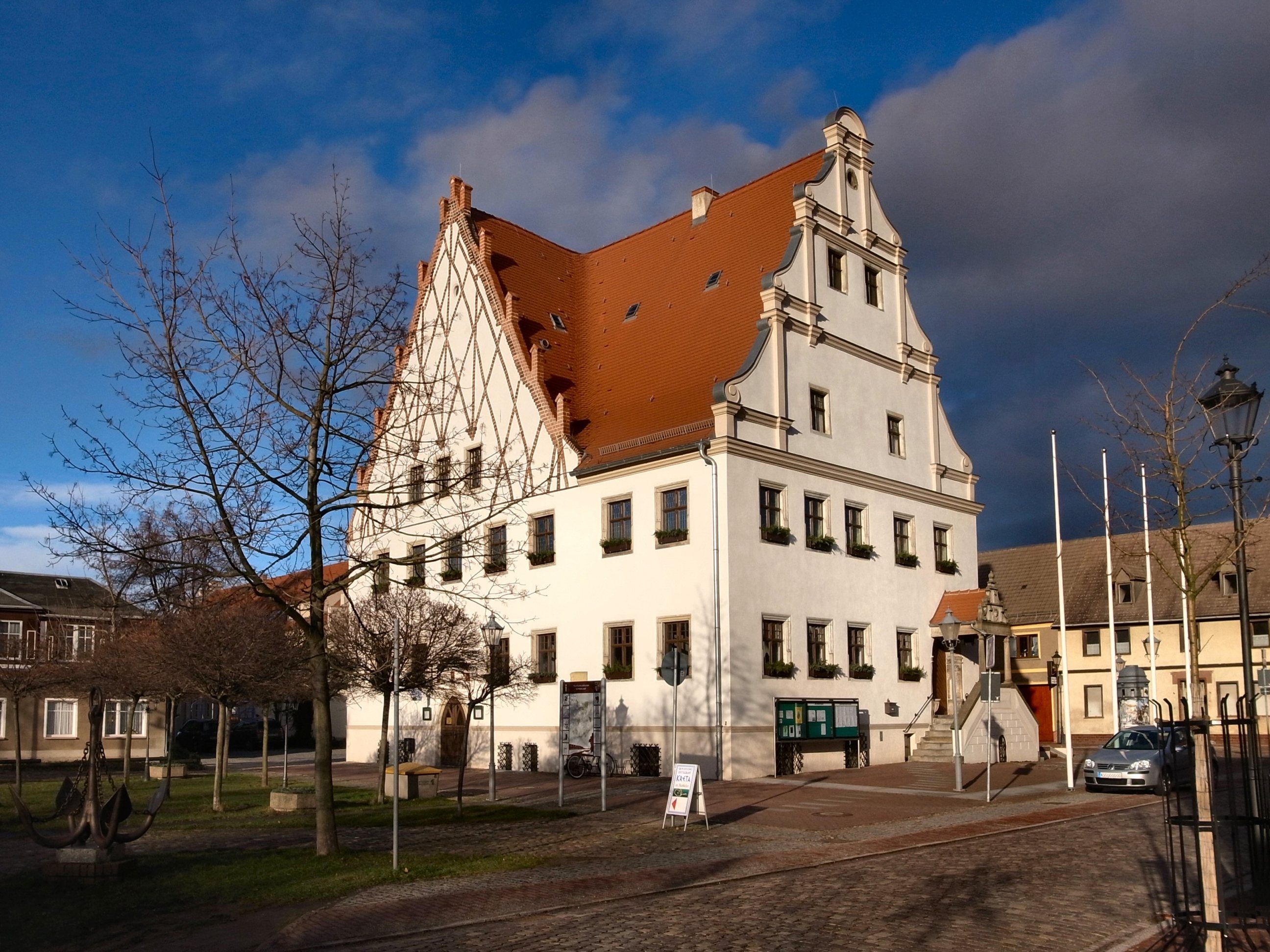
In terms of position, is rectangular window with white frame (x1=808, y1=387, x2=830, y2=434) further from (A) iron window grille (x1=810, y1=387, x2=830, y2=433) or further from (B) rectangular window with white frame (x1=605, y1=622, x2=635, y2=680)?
(B) rectangular window with white frame (x1=605, y1=622, x2=635, y2=680)

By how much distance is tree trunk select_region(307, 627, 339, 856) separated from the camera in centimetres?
1564

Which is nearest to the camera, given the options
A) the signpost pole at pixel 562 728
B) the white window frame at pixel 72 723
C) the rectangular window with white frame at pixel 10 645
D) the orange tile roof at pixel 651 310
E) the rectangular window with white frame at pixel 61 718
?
the signpost pole at pixel 562 728

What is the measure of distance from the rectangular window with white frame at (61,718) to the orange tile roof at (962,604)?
3665cm

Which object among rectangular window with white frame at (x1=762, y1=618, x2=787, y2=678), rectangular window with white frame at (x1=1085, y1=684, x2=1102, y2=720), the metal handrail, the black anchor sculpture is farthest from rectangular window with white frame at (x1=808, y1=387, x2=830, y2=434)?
rectangular window with white frame at (x1=1085, y1=684, x2=1102, y2=720)

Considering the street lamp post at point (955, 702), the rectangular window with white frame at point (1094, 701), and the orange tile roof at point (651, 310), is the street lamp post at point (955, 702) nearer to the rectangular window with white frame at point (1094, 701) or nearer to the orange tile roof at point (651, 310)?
the orange tile roof at point (651, 310)

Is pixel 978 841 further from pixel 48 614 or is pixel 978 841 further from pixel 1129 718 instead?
pixel 48 614

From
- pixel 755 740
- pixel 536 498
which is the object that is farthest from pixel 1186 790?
pixel 536 498

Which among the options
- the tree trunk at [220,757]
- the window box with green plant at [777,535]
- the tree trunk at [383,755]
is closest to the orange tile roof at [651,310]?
the window box with green plant at [777,535]

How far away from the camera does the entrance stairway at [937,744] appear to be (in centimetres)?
3381

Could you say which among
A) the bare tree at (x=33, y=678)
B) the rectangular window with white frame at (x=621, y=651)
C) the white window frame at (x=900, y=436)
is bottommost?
the bare tree at (x=33, y=678)

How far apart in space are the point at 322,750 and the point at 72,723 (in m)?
41.3

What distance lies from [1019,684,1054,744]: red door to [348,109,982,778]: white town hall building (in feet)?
25.3

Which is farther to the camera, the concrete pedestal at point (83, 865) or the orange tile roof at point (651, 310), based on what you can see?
the orange tile roof at point (651, 310)

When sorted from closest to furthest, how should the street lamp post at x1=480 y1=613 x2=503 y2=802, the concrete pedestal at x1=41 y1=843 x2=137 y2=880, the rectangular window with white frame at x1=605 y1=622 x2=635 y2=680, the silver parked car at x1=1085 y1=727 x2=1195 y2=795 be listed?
the concrete pedestal at x1=41 y1=843 x2=137 y2=880
the street lamp post at x1=480 y1=613 x2=503 y2=802
the silver parked car at x1=1085 y1=727 x2=1195 y2=795
the rectangular window with white frame at x1=605 y1=622 x2=635 y2=680
